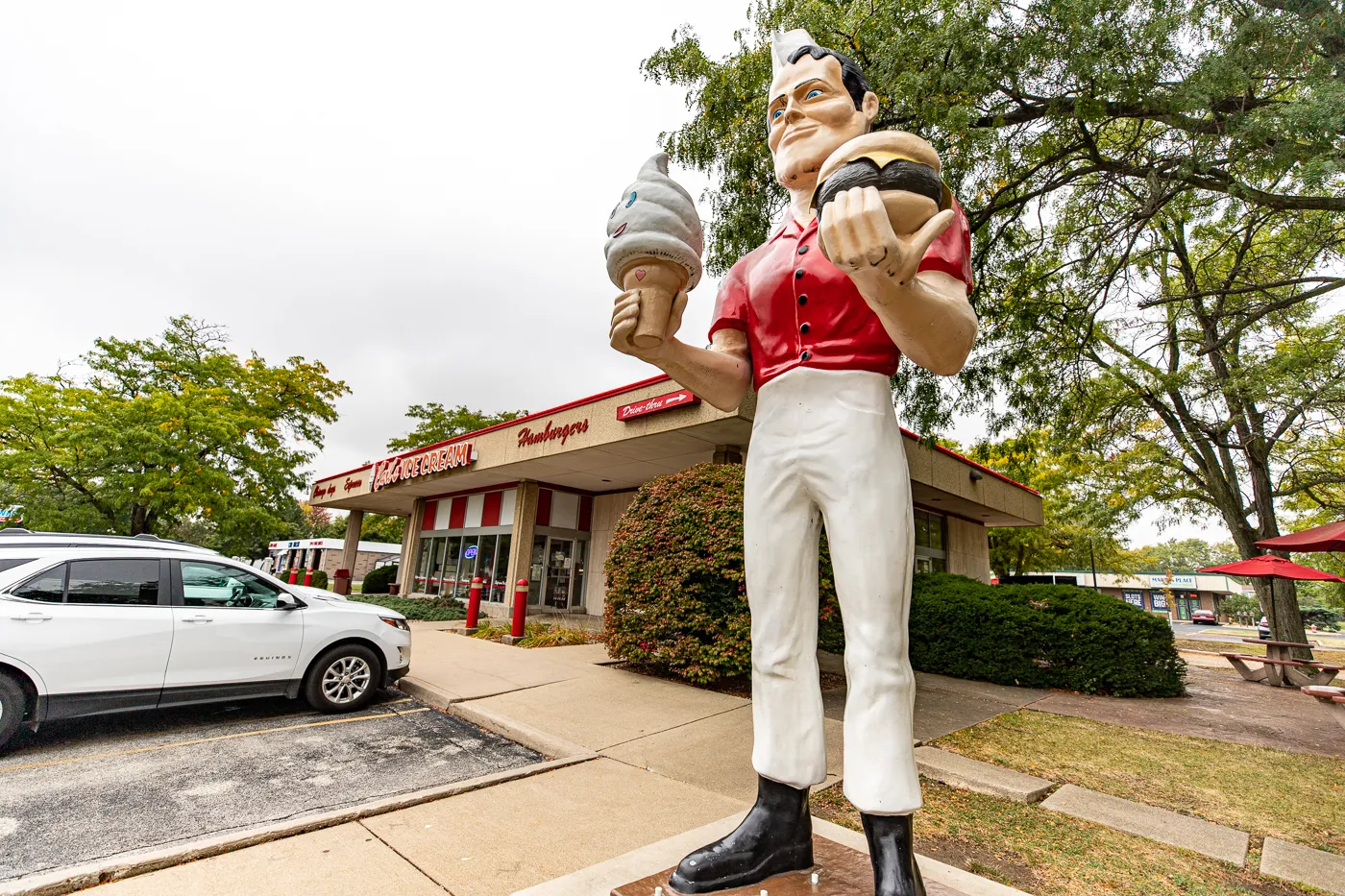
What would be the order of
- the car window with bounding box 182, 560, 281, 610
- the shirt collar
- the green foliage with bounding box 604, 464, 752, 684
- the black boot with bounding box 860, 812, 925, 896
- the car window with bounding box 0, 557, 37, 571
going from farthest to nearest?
the green foliage with bounding box 604, 464, 752, 684 → the car window with bounding box 182, 560, 281, 610 → the car window with bounding box 0, 557, 37, 571 → the shirt collar → the black boot with bounding box 860, 812, 925, 896

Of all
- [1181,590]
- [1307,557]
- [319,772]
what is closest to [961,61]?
[319,772]

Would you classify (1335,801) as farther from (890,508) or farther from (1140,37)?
(1140,37)

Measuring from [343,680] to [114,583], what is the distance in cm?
200

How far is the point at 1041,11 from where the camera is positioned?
17.3 ft

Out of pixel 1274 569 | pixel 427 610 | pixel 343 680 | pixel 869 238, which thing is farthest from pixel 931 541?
pixel 869 238

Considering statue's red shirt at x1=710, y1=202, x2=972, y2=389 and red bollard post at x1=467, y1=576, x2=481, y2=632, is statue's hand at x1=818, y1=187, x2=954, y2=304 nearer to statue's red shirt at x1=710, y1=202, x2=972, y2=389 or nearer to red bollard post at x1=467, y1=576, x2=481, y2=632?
statue's red shirt at x1=710, y1=202, x2=972, y2=389

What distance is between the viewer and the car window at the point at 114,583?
4.82 m

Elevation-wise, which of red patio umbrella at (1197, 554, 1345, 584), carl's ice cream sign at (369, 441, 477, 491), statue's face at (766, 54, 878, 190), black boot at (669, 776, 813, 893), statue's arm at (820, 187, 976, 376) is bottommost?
black boot at (669, 776, 813, 893)

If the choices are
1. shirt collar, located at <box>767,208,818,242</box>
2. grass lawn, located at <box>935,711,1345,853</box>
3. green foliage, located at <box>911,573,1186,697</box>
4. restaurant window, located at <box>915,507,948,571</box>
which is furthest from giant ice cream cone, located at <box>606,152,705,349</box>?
restaurant window, located at <box>915,507,948,571</box>

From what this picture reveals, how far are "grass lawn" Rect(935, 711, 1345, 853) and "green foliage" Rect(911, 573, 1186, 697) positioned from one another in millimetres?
2473

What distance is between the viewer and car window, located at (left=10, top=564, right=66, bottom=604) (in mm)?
4598

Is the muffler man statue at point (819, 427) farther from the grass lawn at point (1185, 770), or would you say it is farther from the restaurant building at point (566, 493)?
the restaurant building at point (566, 493)

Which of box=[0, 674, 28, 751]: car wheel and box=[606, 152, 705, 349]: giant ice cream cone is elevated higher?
box=[606, 152, 705, 349]: giant ice cream cone

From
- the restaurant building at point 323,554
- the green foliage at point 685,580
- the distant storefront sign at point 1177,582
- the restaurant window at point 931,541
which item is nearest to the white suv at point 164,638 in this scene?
the green foliage at point 685,580
